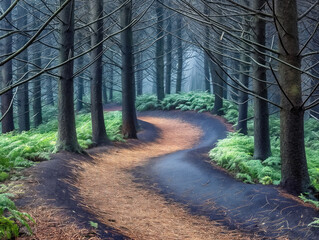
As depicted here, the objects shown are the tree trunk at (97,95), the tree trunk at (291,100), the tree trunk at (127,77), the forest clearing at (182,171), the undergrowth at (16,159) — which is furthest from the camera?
the tree trunk at (127,77)

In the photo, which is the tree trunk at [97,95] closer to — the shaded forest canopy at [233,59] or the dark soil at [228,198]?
the shaded forest canopy at [233,59]

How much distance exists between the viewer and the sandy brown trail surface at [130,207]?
4.77m

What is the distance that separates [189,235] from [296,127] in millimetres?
2403

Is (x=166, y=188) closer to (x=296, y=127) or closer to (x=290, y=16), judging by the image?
(x=296, y=127)

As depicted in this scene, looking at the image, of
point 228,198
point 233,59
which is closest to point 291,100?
point 233,59

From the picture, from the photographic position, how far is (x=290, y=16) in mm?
5242

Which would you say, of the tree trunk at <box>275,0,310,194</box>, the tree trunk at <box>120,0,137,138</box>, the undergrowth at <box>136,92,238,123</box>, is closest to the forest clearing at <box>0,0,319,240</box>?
the tree trunk at <box>275,0,310,194</box>

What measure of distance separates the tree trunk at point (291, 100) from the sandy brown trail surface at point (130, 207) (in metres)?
1.55

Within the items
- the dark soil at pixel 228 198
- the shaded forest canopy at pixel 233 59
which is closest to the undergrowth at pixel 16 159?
the shaded forest canopy at pixel 233 59

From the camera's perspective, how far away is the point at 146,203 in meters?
6.24

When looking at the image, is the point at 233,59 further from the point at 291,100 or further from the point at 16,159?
the point at 16,159

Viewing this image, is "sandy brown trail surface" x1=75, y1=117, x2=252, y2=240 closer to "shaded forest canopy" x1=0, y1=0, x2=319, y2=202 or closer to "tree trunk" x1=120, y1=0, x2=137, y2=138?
"shaded forest canopy" x1=0, y1=0, x2=319, y2=202

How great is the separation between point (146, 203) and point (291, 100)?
3149 mm

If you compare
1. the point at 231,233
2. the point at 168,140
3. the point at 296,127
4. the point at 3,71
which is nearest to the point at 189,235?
the point at 231,233
